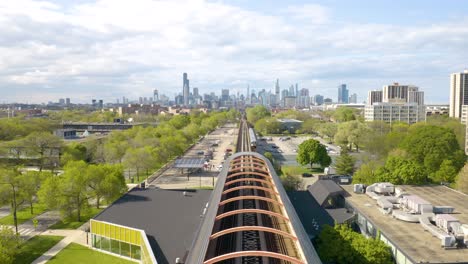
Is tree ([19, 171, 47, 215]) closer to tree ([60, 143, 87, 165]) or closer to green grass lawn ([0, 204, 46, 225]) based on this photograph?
green grass lawn ([0, 204, 46, 225])

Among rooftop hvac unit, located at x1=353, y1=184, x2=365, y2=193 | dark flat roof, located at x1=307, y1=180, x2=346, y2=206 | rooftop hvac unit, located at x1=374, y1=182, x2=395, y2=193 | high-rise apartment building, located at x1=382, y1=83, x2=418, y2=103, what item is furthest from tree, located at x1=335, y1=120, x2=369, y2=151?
high-rise apartment building, located at x1=382, y1=83, x2=418, y2=103

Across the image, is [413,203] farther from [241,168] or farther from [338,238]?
[241,168]

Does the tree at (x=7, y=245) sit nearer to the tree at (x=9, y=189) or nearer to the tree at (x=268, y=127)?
the tree at (x=9, y=189)

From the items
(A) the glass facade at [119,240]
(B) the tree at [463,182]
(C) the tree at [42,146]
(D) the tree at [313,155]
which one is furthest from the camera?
(D) the tree at [313,155]

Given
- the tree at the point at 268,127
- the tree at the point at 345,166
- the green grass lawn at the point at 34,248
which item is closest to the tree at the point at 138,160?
the green grass lawn at the point at 34,248

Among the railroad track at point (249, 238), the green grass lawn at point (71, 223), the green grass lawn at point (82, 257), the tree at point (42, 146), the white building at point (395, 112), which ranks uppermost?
the white building at point (395, 112)

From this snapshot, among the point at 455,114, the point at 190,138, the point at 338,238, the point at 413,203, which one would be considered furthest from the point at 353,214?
the point at 455,114
